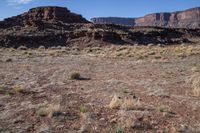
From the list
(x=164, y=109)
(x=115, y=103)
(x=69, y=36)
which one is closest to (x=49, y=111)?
(x=115, y=103)

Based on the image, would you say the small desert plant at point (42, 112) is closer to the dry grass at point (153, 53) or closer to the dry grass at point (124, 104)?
the dry grass at point (124, 104)

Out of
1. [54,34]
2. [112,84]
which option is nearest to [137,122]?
[112,84]

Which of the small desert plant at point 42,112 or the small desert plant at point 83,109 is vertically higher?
the small desert plant at point 42,112

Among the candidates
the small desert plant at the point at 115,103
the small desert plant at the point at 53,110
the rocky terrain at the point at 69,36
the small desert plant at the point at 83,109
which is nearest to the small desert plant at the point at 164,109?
the small desert plant at the point at 115,103

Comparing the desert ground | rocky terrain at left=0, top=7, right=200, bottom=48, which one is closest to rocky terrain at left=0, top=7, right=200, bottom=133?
the desert ground

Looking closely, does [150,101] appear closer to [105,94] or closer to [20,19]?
[105,94]

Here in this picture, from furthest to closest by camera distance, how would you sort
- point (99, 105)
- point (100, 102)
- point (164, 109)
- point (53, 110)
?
point (100, 102)
point (99, 105)
point (164, 109)
point (53, 110)

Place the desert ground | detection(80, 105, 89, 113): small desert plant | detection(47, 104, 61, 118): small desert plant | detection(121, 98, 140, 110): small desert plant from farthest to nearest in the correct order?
detection(121, 98, 140, 110): small desert plant, detection(80, 105, 89, 113): small desert plant, detection(47, 104, 61, 118): small desert plant, the desert ground

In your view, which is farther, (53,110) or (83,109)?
(83,109)

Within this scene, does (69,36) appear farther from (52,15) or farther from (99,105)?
(99,105)

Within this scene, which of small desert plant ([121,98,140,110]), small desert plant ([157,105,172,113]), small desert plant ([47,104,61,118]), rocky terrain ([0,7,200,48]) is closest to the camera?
small desert plant ([47,104,61,118])

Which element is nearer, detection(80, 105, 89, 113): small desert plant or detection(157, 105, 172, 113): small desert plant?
detection(80, 105, 89, 113): small desert plant

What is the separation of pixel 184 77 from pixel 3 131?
10.9 metres

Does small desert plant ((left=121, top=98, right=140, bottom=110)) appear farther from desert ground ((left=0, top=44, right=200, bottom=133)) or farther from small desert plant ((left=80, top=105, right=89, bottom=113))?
small desert plant ((left=80, top=105, right=89, bottom=113))
